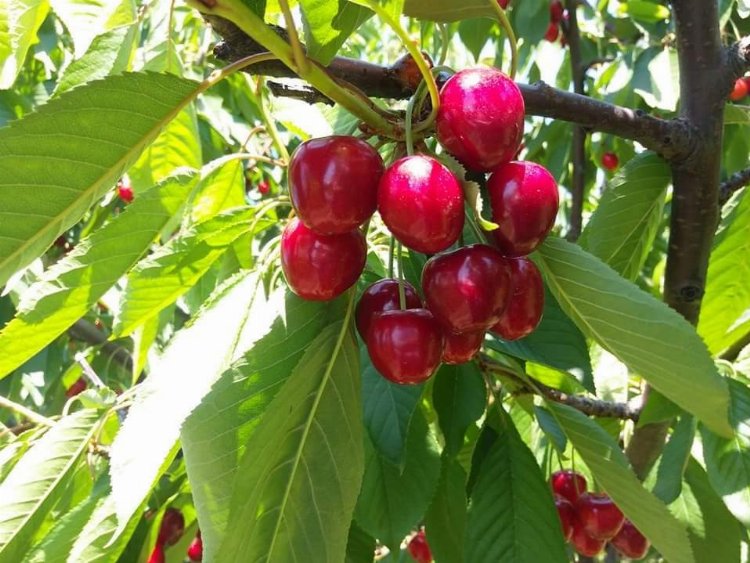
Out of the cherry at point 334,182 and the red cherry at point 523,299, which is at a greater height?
the cherry at point 334,182

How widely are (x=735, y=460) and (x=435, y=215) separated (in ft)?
2.80

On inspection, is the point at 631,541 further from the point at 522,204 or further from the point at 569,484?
the point at 522,204

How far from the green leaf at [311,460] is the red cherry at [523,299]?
0.18 metres

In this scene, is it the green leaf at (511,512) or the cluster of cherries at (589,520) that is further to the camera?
the cluster of cherries at (589,520)

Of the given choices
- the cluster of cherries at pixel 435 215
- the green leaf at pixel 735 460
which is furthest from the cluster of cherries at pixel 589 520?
the cluster of cherries at pixel 435 215

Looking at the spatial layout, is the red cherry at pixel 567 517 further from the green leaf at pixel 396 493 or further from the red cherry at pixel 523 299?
the red cherry at pixel 523 299

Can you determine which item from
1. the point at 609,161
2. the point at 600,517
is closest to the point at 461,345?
the point at 600,517

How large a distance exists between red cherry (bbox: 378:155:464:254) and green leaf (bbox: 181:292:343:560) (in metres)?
0.19

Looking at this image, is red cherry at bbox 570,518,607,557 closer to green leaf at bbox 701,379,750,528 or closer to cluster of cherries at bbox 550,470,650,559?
cluster of cherries at bbox 550,470,650,559

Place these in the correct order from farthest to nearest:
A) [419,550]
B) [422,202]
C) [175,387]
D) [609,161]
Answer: [609,161] → [419,550] → [175,387] → [422,202]

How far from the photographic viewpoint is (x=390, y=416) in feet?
3.56

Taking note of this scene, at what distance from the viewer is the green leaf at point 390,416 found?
107 cm

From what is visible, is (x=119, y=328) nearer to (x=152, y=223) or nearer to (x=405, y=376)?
(x=152, y=223)

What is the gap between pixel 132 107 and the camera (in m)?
0.73
